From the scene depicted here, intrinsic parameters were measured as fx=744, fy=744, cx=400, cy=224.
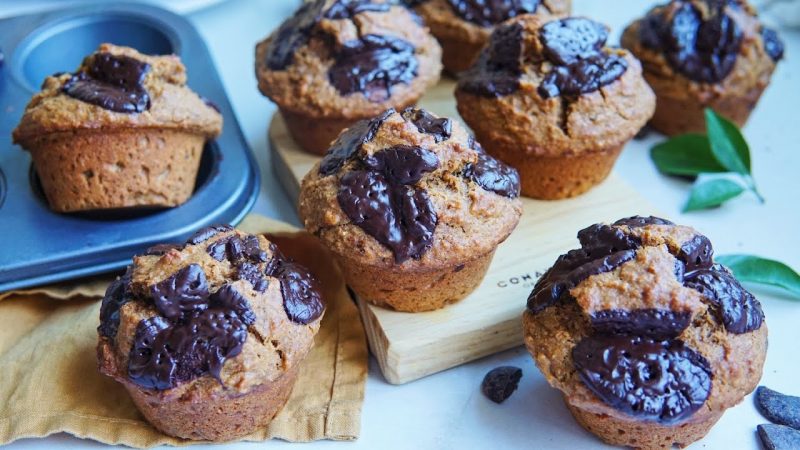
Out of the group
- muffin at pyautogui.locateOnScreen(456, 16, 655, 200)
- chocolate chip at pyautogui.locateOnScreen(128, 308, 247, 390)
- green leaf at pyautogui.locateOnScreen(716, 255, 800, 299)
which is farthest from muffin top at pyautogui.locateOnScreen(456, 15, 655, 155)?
chocolate chip at pyautogui.locateOnScreen(128, 308, 247, 390)

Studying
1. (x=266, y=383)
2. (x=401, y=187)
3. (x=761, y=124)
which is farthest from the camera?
(x=761, y=124)

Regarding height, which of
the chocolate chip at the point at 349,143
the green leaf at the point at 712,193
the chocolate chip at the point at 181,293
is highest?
the chocolate chip at the point at 349,143

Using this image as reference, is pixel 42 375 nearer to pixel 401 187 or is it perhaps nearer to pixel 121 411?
pixel 121 411

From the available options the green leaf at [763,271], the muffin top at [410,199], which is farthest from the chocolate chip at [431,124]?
the green leaf at [763,271]

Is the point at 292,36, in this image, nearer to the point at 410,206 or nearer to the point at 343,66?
the point at 343,66

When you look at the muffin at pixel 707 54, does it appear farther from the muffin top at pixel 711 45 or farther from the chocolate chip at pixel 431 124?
the chocolate chip at pixel 431 124

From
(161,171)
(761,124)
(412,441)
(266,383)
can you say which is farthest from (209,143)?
(761,124)
